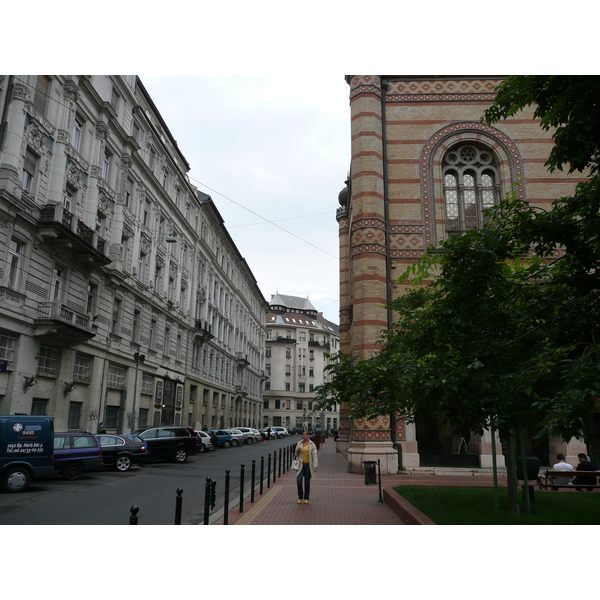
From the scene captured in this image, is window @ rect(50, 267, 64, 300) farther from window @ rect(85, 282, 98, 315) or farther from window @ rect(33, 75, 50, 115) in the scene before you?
window @ rect(33, 75, 50, 115)

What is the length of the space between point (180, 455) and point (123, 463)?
15.3 feet

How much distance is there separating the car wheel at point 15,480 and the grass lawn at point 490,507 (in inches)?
367

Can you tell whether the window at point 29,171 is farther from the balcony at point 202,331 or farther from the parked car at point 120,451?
the balcony at point 202,331

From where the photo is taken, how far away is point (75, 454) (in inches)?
604

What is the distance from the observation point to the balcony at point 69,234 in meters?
19.8

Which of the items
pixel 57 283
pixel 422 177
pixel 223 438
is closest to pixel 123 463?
pixel 57 283

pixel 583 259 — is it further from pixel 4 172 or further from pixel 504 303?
pixel 4 172

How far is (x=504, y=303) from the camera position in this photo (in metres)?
8.73

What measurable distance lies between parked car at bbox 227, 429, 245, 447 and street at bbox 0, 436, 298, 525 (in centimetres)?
2157

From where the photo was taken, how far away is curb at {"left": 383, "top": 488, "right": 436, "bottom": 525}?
8.10m

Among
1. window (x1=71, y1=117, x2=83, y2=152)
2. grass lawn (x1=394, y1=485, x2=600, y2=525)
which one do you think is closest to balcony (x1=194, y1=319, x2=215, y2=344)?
window (x1=71, y1=117, x2=83, y2=152)

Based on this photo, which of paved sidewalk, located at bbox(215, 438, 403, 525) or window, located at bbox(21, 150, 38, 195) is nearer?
paved sidewalk, located at bbox(215, 438, 403, 525)

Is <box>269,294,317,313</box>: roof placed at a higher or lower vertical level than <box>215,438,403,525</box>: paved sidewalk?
higher

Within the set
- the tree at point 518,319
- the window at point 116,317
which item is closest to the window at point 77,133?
the window at point 116,317
